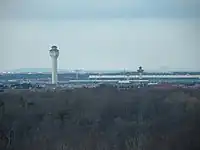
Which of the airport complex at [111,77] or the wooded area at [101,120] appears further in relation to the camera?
the airport complex at [111,77]

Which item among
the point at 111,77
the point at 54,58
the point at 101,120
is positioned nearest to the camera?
the point at 101,120

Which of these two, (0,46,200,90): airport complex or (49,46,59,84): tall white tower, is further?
(49,46,59,84): tall white tower

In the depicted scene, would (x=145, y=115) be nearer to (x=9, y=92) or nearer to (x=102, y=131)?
(x=102, y=131)

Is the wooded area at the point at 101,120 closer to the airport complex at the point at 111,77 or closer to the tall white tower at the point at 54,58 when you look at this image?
the airport complex at the point at 111,77

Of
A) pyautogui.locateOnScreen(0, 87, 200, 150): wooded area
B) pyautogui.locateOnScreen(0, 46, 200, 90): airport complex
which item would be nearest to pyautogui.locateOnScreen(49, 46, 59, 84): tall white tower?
pyautogui.locateOnScreen(0, 46, 200, 90): airport complex

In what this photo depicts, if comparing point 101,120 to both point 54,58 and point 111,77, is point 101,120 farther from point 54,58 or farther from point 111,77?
point 54,58

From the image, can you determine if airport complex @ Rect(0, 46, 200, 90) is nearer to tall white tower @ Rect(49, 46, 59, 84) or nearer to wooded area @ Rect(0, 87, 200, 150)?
tall white tower @ Rect(49, 46, 59, 84)

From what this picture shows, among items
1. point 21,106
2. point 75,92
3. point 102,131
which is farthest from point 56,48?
point 102,131

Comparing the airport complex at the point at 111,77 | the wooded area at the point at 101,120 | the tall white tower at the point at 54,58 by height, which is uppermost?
the tall white tower at the point at 54,58

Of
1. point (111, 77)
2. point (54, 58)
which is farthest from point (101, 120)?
point (54, 58)

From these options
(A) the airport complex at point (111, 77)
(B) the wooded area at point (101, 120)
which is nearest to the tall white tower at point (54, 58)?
(A) the airport complex at point (111, 77)

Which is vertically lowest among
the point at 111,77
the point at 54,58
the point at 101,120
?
the point at 101,120
